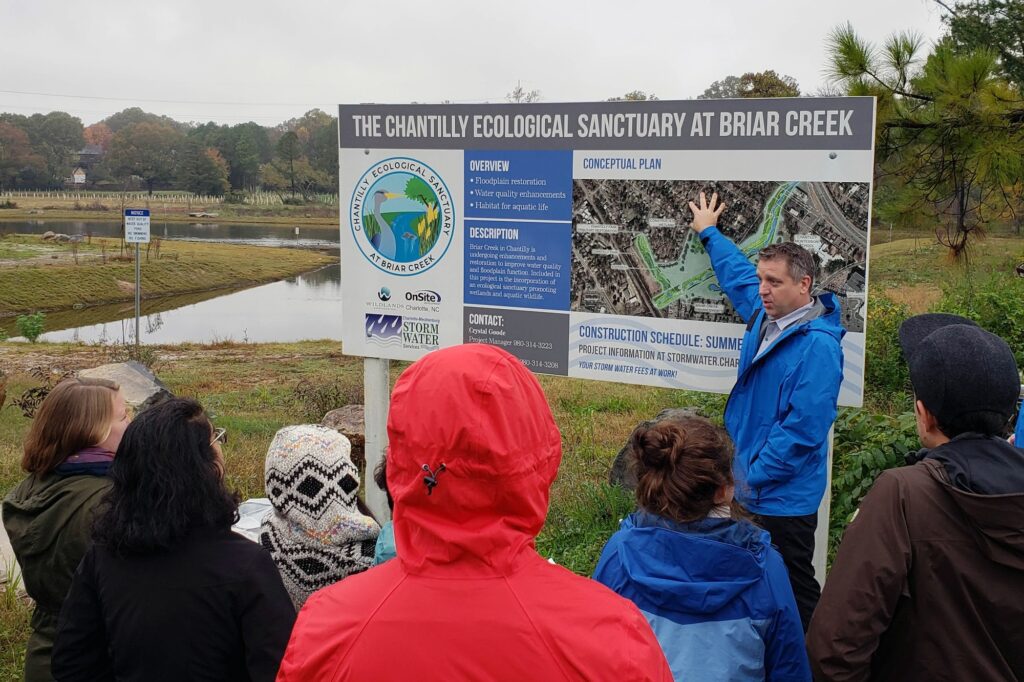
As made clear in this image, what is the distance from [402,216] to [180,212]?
11397 cm

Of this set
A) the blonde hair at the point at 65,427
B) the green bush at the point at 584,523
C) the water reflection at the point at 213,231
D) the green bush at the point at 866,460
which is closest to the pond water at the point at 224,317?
the water reflection at the point at 213,231

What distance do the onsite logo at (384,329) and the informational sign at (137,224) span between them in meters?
12.5

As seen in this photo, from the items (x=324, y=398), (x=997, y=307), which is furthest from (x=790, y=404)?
(x=324, y=398)

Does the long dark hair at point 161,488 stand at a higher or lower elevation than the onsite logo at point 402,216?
lower

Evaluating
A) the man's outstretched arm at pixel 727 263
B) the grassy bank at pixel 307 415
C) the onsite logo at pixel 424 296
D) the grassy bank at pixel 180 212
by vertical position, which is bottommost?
the grassy bank at pixel 307 415

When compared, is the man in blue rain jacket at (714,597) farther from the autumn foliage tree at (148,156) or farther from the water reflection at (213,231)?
the autumn foliage tree at (148,156)

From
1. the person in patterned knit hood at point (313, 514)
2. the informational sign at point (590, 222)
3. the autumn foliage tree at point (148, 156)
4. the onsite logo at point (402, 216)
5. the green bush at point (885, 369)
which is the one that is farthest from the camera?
the autumn foliage tree at point (148, 156)

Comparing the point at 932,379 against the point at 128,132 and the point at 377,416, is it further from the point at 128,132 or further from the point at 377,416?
the point at 128,132

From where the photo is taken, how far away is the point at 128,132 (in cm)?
10844

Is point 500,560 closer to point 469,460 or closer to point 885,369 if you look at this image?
point 469,460

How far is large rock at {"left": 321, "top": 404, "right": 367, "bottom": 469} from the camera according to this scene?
26.8 ft

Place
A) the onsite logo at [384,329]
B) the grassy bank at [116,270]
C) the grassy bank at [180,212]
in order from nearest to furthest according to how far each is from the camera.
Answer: the onsite logo at [384,329]
the grassy bank at [116,270]
the grassy bank at [180,212]

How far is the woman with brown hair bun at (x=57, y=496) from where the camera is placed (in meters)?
2.88

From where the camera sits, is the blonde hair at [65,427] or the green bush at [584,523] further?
the green bush at [584,523]
